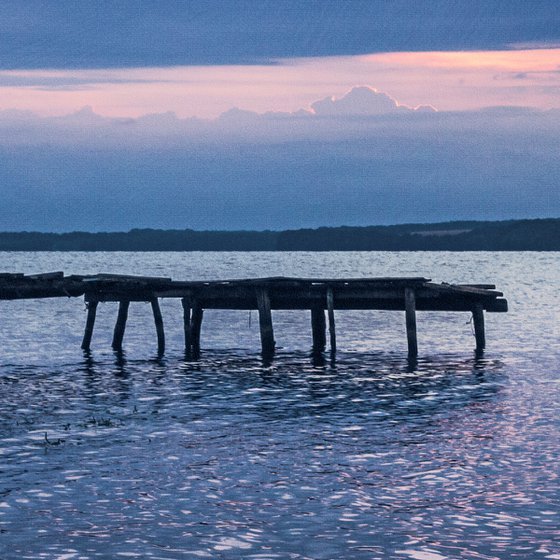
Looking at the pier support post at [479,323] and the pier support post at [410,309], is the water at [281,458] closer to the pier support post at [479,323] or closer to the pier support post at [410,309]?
the pier support post at [479,323]

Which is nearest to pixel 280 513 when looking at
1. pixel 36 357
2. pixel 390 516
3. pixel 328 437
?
pixel 390 516

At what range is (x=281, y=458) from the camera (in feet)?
54.9

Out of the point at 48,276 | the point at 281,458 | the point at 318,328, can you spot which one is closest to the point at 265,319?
the point at 318,328

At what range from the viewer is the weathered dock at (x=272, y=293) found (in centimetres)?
3088

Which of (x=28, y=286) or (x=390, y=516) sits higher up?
(x=28, y=286)

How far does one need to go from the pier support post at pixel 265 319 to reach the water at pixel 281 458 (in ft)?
1.85

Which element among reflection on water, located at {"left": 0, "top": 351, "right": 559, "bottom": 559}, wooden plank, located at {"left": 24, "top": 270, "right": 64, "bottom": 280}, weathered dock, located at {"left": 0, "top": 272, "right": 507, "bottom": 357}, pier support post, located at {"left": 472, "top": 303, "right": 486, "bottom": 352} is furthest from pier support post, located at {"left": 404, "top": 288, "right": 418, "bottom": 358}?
wooden plank, located at {"left": 24, "top": 270, "right": 64, "bottom": 280}

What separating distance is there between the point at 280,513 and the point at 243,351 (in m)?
25.1

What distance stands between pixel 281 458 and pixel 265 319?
15691 millimetres

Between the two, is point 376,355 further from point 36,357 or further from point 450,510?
point 450,510

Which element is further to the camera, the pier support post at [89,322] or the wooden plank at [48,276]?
the pier support post at [89,322]

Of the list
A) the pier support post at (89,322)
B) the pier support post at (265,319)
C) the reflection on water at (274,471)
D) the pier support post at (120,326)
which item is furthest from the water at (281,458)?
the pier support post at (120,326)

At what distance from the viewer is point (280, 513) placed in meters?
13.1

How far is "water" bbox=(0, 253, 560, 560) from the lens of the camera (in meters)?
12.0
